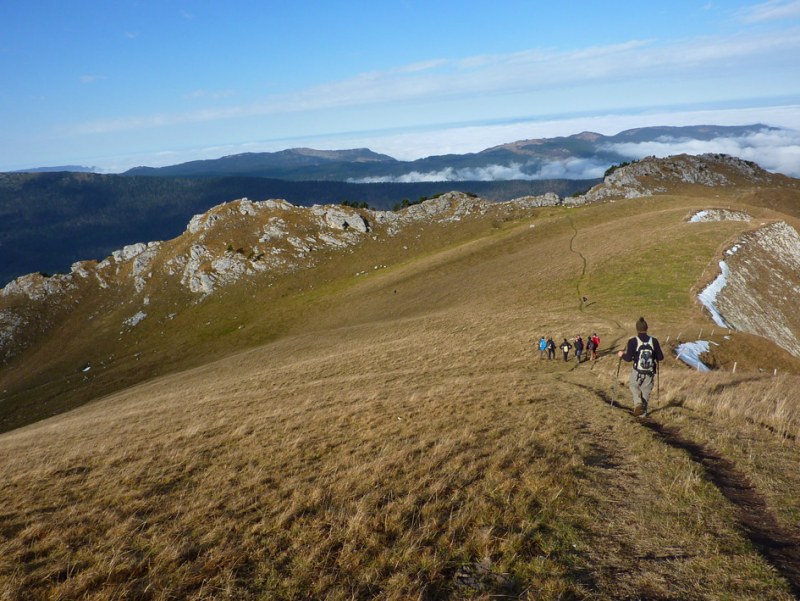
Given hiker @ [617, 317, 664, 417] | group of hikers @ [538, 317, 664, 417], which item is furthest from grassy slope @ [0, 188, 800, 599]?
hiker @ [617, 317, 664, 417]

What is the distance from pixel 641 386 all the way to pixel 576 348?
42.1ft

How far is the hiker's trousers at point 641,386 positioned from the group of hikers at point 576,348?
11499 mm

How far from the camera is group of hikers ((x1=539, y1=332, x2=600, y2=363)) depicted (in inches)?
1078

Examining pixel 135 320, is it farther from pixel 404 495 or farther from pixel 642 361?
pixel 642 361

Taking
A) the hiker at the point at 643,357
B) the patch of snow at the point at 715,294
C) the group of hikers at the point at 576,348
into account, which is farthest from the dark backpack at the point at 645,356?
the patch of snow at the point at 715,294

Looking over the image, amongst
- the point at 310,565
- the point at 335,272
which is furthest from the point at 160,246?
the point at 310,565

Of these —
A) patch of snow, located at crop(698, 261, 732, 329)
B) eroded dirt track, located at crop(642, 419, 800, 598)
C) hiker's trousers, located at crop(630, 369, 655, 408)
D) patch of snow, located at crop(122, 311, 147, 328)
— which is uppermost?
eroded dirt track, located at crop(642, 419, 800, 598)

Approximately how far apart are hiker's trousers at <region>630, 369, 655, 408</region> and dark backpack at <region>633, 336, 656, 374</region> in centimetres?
36

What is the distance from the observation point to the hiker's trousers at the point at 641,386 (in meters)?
15.6

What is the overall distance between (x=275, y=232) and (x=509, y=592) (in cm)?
A: 14140

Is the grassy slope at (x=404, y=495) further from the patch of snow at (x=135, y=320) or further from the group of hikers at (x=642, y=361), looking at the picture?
the patch of snow at (x=135, y=320)

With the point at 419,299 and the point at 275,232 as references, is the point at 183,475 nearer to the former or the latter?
the point at 419,299

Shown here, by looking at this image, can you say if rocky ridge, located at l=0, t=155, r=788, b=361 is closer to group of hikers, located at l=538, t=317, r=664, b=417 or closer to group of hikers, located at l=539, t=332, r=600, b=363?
group of hikers, located at l=539, t=332, r=600, b=363

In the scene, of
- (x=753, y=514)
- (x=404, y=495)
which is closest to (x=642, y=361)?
(x=753, y=514)
